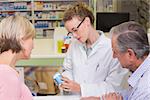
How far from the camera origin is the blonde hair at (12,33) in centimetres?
152

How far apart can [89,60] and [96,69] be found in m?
0.09

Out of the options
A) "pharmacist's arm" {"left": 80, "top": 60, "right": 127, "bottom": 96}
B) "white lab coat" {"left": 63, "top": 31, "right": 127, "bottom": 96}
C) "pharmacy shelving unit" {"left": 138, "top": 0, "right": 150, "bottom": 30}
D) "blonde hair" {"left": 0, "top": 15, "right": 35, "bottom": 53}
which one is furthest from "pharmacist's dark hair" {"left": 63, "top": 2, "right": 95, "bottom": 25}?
"pharmacy shelving unit" {"left": 138, "top": 0, "right": 150, "bottom": 30}

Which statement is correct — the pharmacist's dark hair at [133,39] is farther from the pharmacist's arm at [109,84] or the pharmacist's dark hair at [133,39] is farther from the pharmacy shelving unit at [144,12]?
the pharmacy shelving unit at [144,12]

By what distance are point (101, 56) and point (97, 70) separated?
110mm

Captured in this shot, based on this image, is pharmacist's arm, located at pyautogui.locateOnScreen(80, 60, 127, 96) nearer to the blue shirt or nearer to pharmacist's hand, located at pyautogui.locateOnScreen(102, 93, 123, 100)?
pharmacist's hand, located at pyautogui.locateOnScreen(102, 93, 123, 100)

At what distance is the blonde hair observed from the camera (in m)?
1.52

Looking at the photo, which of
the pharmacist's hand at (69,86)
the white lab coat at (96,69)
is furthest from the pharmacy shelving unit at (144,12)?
the pharmacist's hand at (69,86)

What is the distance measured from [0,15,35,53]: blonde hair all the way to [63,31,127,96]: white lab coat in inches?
27.4

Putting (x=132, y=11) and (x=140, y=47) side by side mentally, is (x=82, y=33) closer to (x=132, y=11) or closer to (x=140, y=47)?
(x=140, y=47)

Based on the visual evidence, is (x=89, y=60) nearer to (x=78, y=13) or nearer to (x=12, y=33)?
(x=78, y=13)

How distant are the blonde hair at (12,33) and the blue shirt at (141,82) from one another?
2.12 ft

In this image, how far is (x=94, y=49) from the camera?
2189 mm

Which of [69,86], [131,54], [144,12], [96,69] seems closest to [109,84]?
[96,69]

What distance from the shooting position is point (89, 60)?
87.3 inches
